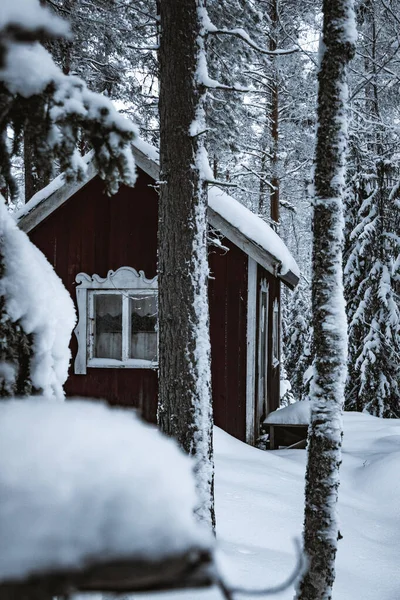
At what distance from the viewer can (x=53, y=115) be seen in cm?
195

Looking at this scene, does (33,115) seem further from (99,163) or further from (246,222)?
(246,222)

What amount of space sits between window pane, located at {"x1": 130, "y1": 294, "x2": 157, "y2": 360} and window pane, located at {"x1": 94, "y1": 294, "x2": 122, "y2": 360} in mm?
278

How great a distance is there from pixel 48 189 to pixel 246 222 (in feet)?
12.1

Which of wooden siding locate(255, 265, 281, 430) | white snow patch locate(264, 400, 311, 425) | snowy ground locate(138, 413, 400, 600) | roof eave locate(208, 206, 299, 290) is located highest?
roof eave locate(208, 206, 299, 290)

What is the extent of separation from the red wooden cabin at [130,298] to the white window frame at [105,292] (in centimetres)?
2

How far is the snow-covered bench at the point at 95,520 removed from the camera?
996 millimetres

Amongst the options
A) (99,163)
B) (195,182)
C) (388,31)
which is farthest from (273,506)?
(388,31)

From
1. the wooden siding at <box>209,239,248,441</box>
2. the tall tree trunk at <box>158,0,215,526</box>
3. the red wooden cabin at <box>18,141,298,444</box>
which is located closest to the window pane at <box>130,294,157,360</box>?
the red wooden cabin at <box>18,141,298,444</box>

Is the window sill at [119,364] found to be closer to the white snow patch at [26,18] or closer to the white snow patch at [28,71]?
the white snow patch at [28,71]

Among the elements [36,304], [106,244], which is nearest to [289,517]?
[36,304]

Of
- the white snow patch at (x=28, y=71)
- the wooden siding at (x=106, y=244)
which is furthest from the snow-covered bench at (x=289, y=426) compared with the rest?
the white snow patch at (x=28, y=71)

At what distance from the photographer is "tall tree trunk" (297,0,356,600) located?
4.38m

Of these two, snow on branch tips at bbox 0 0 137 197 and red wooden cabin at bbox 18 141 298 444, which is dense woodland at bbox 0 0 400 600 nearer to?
snow on branch tips at bbox 0 0 137 197

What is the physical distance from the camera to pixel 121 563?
1.00 m
